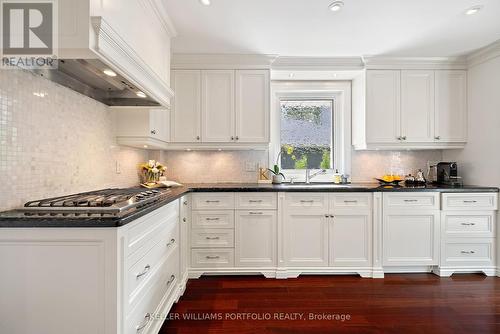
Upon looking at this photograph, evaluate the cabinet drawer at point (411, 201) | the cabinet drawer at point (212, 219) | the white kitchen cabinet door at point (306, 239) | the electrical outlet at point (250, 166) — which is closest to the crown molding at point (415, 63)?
the cabinet drawer at point (411, 201)

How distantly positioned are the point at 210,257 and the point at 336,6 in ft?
8.43

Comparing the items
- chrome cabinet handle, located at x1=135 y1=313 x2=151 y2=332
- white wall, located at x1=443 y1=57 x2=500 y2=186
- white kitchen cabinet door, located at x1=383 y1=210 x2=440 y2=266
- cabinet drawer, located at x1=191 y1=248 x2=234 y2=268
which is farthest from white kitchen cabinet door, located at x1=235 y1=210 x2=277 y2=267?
white wall, located at x1=443 y1=57 x2=500 y2=186

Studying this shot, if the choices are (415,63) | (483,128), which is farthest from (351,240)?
(415,63)

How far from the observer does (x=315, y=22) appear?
7.67 ft

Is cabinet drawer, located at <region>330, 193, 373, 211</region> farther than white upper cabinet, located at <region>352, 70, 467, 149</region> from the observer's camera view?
No

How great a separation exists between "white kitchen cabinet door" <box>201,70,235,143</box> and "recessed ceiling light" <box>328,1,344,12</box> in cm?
126

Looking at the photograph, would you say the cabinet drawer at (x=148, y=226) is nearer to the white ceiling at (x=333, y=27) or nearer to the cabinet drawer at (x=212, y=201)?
the cabinet drawer at (x=212, y=201)

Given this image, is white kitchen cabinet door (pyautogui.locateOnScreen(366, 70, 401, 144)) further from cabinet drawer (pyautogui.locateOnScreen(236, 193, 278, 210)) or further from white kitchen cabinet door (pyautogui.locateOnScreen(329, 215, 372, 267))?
cabinet drawer (pyautogui.locateOnScreen(236, 193, 278, 210))

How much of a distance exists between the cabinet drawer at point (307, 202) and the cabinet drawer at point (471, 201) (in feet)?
4.19

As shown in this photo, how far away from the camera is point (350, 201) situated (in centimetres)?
274

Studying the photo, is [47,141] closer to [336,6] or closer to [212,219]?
[212,219]

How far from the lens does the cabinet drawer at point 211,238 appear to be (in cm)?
274

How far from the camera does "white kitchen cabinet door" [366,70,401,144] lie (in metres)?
3.06

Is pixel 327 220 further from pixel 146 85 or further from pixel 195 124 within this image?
pixel 146 85
